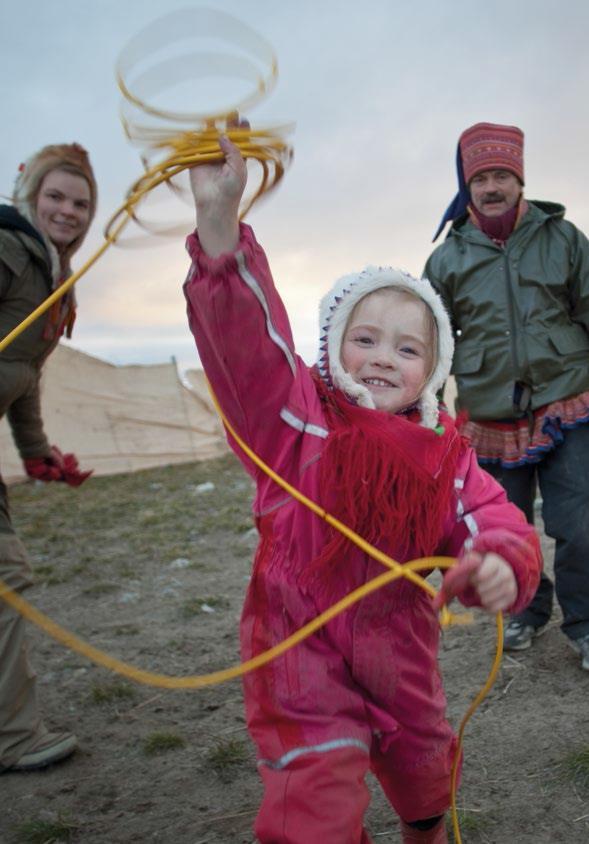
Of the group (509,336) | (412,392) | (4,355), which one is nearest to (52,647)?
(4,355)

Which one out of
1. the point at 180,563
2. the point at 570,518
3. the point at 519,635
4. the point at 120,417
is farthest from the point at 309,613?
the point at 120,417

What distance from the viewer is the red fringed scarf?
6.67 ft

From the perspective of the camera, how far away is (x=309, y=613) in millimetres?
2039

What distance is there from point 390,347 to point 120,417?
11151 millimetres

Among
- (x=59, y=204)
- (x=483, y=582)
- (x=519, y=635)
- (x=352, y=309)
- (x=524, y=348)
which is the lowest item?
(x=519, y=635)

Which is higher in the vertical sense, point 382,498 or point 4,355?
point 4,355

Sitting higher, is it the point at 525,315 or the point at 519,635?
Result: the point at 525,315

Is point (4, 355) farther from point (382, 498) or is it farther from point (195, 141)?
point (382, 498)

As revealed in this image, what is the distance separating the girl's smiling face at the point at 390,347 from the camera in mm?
2227

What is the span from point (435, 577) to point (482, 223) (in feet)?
8.16

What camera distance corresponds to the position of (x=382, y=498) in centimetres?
205

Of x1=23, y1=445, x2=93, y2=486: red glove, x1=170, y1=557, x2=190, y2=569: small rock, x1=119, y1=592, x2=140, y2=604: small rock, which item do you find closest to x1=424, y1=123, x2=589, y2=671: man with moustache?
x1=23, y1=445, x2=93, y2=486: red glove

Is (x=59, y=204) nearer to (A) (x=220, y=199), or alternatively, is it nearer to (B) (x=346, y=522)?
(A) (x=220, y=199)

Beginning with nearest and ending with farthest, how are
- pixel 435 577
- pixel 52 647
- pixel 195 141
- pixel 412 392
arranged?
pixel 195 141 < pixel 412 392 < pixel 52 647 < pixel 435 577
